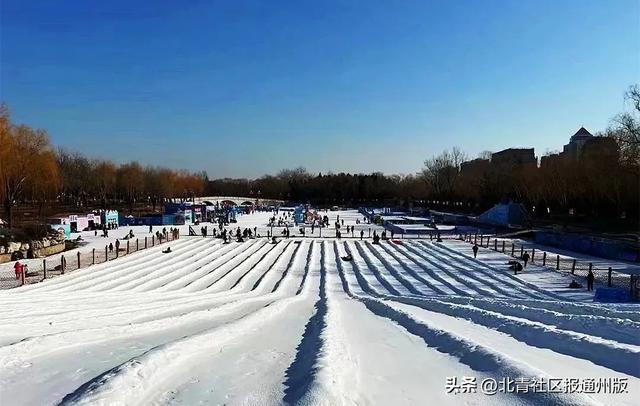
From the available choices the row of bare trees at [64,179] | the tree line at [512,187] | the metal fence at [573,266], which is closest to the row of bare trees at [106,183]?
the row of bare trees at [64,179]

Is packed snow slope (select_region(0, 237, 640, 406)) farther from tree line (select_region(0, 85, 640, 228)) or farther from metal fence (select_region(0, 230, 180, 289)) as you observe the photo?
tree line (select_region(0, 85, 640, 228))

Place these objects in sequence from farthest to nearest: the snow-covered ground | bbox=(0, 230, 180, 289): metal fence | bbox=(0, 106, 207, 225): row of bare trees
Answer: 1. bbox=(0, 106, 207, 225): row of bare trees
2. bbox=(0, 230, 180, 289): metal fence
3. the snow-covered ground

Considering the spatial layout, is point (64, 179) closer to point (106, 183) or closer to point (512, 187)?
point (106, 183)

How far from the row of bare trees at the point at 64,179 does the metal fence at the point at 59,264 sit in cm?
1260

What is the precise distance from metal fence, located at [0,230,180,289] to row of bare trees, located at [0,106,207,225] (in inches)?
496

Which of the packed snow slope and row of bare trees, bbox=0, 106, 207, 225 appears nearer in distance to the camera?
the packed snow slope

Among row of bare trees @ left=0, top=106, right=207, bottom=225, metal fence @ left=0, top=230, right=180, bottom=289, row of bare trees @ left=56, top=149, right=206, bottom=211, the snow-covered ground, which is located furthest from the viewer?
row of bare trees @ left=56, top=149, right=206, bottom=211

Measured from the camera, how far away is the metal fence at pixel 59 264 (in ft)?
64.4

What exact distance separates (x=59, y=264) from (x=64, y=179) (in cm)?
5317

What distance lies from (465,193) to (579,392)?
84.5m

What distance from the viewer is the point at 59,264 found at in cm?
2439

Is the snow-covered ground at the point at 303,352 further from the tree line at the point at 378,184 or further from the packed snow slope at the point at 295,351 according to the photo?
the tree line at the point at 378,184

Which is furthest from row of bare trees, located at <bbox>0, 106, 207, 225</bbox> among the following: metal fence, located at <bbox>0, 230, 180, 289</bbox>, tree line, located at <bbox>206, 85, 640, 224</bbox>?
tree line, located at <bbox>206, 85, 640, 224</bbox>

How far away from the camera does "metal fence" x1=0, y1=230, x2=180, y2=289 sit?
19638mm
